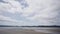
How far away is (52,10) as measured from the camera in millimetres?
1291

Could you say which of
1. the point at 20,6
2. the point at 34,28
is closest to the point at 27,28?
the point at 34,28

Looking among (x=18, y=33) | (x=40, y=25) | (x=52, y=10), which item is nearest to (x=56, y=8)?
(x=52, y=10)

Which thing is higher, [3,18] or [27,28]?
[3,18]

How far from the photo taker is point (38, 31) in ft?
4.09

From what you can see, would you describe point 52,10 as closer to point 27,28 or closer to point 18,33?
point 27,28

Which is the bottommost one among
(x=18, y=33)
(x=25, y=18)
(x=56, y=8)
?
(x=18, y=33)

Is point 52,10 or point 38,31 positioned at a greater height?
point 52,10

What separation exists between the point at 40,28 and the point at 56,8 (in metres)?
0.30

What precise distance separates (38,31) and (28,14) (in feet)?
0.75

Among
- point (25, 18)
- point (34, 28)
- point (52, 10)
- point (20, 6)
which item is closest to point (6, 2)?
point (20, 6)

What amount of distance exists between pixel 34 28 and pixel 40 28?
0.23ft

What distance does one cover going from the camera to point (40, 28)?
1261 millimetres

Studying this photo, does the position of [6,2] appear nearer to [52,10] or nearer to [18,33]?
[18,33]

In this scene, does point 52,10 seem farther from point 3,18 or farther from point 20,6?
point 3,18
